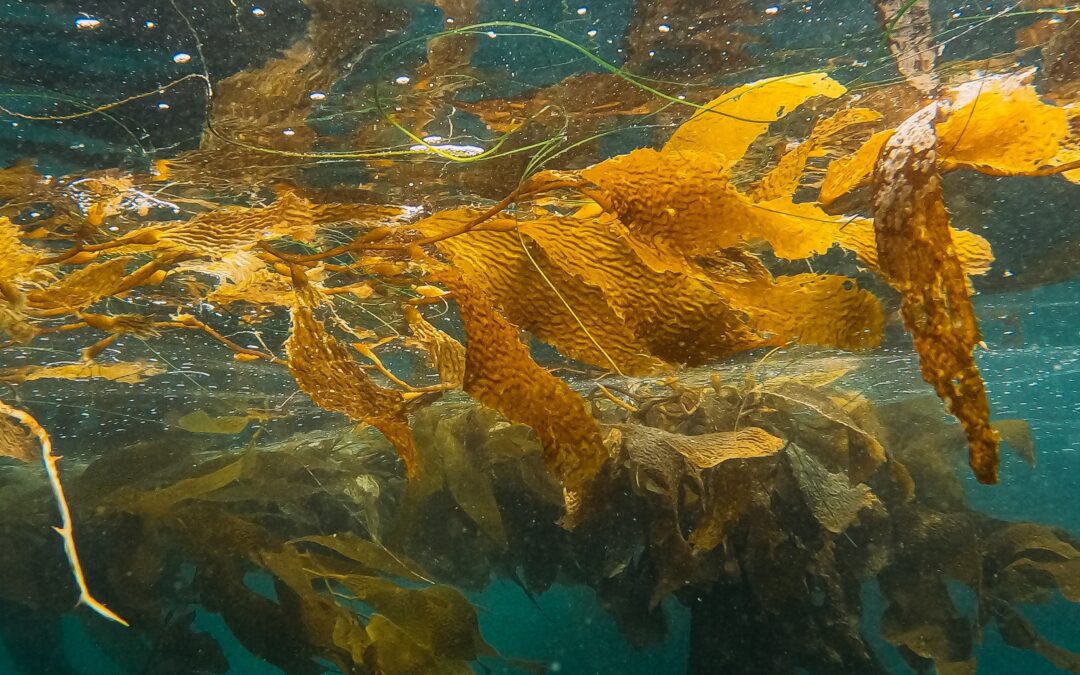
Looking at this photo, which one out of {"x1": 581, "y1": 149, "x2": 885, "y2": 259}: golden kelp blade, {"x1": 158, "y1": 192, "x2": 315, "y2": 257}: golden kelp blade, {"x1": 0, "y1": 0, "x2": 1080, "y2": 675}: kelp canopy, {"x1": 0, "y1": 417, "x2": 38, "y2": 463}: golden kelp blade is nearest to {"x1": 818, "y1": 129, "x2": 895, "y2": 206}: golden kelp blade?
{"x1": 0, "y1": 0, "x2": 1080, "y2": 675}: kelp canopy

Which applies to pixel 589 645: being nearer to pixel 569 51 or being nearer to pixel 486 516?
pixel 486 516

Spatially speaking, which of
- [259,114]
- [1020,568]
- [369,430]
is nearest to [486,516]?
[369,430]

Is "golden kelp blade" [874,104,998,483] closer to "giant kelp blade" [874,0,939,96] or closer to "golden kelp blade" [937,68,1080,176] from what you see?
"golden kelp blade" [937,68,1080,176]

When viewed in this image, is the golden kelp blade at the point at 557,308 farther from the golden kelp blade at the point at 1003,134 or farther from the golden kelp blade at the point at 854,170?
the golden kelp blade at the point at 1003,134

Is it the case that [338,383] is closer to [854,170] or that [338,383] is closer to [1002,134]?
[854,170]

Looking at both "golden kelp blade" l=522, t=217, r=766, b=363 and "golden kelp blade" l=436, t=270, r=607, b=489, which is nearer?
"golden kelp blade" l=436, t=270, r=607, b=489

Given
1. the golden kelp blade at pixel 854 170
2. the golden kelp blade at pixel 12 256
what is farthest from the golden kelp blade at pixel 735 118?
the golden kelp blade at pixel 12 256

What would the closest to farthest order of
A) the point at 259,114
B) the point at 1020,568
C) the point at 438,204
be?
the point at 259,114
the point at 438,204
the point at 1020,568
